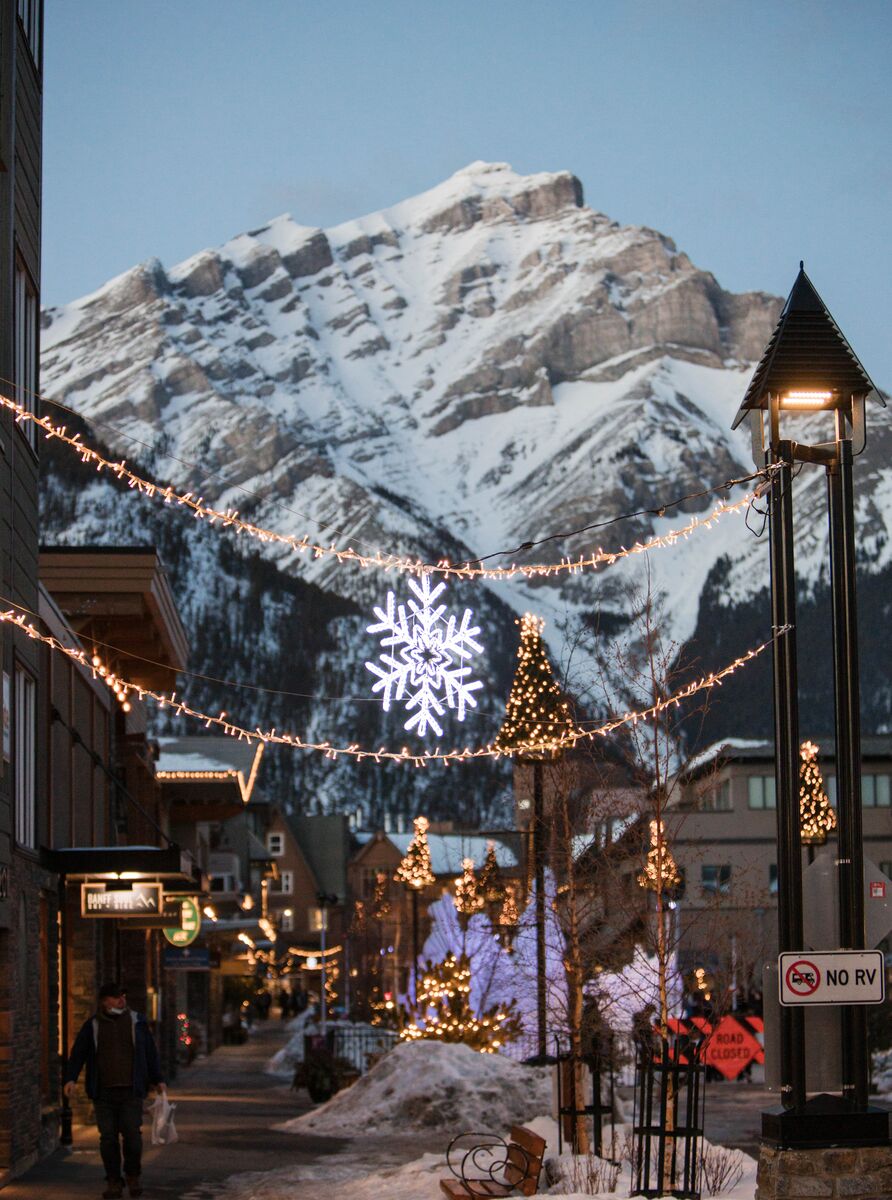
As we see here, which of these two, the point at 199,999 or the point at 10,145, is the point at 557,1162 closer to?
the point at 10,145

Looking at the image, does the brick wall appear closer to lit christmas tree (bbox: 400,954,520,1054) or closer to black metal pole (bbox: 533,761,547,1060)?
black metal pole (bbox: 533,761,547,1060)

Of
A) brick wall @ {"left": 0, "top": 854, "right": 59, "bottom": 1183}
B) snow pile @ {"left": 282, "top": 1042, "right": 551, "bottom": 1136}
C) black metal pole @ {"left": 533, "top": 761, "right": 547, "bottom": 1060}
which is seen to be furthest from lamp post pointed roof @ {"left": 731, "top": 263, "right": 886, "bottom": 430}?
snow pile @ {"left": 282, "top": 1042, "right": 551, "bottom": 1136}

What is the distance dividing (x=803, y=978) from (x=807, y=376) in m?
4.08

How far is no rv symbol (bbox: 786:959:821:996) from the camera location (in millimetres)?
11977

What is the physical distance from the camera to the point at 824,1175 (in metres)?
11.9

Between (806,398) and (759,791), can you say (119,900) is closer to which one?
(806,398)

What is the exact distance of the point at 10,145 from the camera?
18.4m

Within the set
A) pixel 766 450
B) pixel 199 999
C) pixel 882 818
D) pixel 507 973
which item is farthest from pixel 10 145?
pixel 882 818

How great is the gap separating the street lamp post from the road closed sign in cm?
18

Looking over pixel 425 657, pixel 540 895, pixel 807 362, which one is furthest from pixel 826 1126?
pixel 540 895

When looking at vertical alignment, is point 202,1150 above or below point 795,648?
below

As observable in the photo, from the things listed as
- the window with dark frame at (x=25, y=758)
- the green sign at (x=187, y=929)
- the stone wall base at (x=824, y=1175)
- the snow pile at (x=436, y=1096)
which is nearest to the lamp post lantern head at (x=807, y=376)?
the stone wall base at (x=824, y=1175)

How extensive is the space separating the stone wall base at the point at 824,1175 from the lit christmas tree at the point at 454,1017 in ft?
66.3

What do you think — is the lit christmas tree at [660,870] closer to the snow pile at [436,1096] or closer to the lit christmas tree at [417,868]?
the snow pile at [436,1096]
